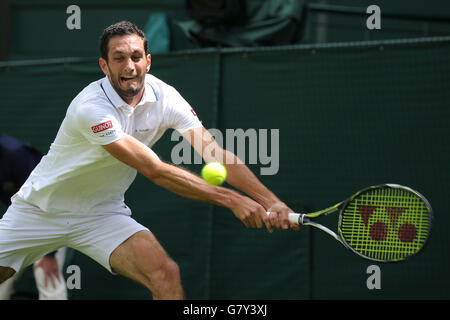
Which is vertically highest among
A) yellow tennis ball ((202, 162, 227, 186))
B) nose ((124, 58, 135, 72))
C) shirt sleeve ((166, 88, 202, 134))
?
nose ((124, 58, 135, 72))

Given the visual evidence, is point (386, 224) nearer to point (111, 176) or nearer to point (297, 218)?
point (297, 218)

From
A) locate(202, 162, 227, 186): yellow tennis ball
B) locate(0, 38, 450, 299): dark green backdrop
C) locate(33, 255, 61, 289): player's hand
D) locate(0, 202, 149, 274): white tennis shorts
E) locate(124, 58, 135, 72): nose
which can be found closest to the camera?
locate(202, 162, 227, 186): yellow tennis ball

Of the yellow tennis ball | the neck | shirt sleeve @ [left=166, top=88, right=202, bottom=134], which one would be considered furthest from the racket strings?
the neck

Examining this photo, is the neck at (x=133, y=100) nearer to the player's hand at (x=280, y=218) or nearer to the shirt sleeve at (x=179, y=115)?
the shirt sleeve at (x=179, y=115)

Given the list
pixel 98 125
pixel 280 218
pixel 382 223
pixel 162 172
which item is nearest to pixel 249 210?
pixel 280 218

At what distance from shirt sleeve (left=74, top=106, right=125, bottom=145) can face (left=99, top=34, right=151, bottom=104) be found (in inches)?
7.0

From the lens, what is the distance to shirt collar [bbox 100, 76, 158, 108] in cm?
386

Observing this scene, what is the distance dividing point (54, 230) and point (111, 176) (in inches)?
18.5

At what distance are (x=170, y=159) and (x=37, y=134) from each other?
1299 millimetres

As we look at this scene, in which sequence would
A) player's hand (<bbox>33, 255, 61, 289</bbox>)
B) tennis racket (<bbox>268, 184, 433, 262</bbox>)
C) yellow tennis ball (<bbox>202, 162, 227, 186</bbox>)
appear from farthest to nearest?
player's hand (<bbox>33, 255, 61, 289</bbox>) → tennis racket (<bbox>268, 184, 433, 262</bbox>) → yellow tennis ball (<bbox>202, 162, 227, 186</bbox>)

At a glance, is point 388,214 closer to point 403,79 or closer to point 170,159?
point 403,79

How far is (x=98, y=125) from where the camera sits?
12.1ft

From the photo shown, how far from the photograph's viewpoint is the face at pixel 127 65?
152 inches

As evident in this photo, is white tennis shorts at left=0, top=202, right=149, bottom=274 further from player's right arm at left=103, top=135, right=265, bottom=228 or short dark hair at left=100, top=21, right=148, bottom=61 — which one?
short dark hair at left=100, top=21, right=148, bottom=61
